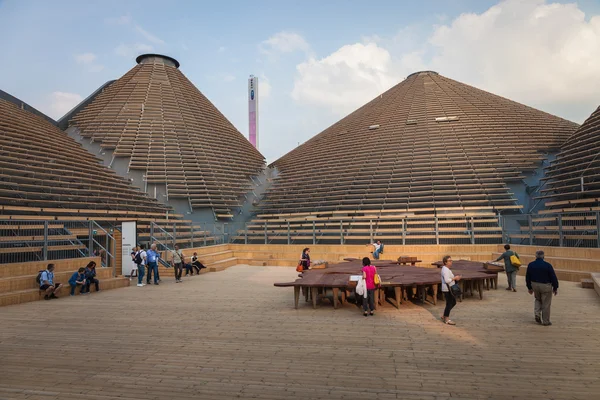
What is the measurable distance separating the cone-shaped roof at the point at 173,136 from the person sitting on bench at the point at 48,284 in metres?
13.9

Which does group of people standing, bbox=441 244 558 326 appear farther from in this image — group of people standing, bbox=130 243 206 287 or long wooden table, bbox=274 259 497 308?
group of people standing, bbox=130 243 206 287

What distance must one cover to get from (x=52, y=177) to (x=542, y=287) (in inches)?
694

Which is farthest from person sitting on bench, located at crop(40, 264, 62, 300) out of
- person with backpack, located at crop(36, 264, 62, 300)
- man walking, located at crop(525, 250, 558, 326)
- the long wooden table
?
man walking, located at crop(525, 250, 558, 326)

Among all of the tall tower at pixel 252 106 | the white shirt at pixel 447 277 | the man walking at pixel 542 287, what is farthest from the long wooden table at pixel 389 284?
the tall tower at pixel 252 106

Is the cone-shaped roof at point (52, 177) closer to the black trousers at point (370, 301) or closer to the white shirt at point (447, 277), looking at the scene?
the black trousers at point (370, 301)

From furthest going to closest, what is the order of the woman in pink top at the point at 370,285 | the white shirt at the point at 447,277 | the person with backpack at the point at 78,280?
the person with backpack at the point at 78,280 → the woman in pink top at the point at 370,285 → the white shirt at the point at 447,277

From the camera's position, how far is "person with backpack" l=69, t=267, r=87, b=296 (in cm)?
1017

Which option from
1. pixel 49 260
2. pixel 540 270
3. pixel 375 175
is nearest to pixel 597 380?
pixel 540 270

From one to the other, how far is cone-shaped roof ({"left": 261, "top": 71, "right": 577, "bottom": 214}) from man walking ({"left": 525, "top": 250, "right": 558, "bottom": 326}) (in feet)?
42.6

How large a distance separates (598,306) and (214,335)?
7.41 m

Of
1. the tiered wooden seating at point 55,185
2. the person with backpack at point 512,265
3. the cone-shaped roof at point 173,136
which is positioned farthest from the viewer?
the cone-shaped roof at point 173,136

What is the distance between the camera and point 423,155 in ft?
77.7

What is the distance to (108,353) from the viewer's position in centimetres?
522

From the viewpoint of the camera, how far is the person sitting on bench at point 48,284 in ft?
31.1
